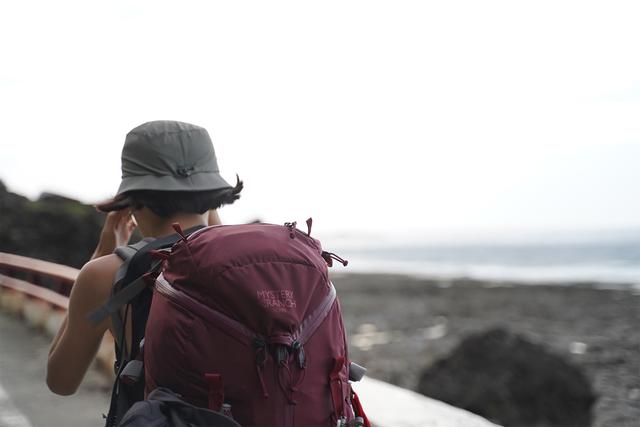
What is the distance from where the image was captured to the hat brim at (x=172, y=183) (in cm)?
237

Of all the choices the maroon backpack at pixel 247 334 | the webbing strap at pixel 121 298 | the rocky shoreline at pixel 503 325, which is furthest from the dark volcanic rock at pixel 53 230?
the maroon backpack at pixel 247 334

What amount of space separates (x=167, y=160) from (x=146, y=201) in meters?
0.14

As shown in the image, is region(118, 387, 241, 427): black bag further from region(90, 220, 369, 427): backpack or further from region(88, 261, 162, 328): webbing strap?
region(88, 261, 162, 328): webbing strap

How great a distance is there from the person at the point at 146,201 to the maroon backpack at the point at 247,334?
32 centimetres

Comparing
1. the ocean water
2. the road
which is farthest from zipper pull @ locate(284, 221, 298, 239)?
the ocean water

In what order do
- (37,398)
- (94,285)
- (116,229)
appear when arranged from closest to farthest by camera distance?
(94,285)
(116,229)
(37,398)

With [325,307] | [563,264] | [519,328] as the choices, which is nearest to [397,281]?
[519,328]

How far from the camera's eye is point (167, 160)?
240 cm

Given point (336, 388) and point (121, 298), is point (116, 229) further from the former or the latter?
point (336, 388)

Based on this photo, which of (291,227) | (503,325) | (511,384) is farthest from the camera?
(503,325)

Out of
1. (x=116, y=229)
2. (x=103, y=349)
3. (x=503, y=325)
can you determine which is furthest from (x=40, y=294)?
(x=503, y=325)

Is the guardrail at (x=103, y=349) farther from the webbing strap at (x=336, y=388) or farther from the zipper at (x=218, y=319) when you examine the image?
the zipper at (x=218, y=319)

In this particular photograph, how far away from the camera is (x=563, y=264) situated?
6469 cm

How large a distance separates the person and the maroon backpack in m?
0.32
